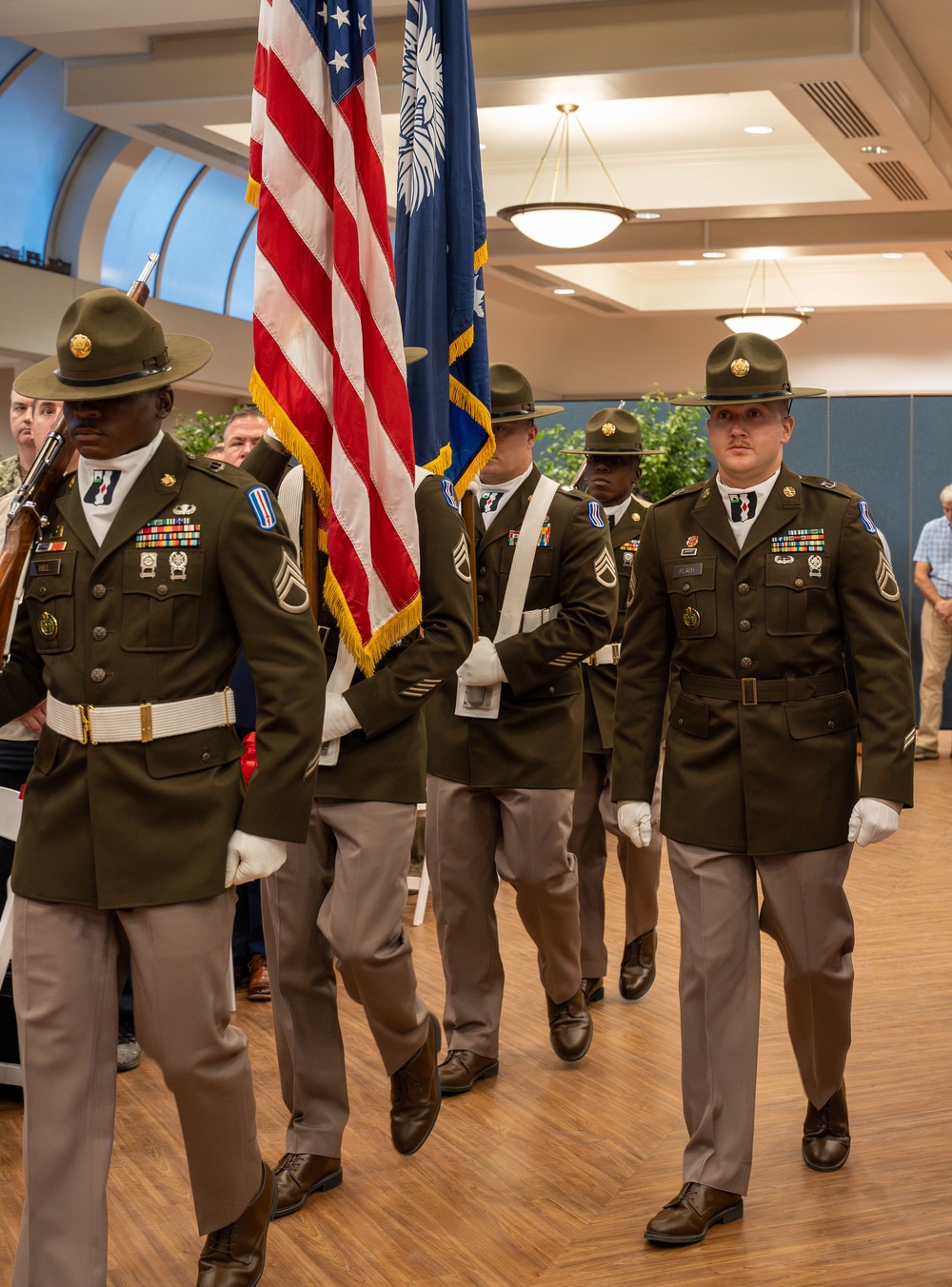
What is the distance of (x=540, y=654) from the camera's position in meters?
3.73

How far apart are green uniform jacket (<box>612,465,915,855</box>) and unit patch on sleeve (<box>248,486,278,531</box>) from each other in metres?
1.02

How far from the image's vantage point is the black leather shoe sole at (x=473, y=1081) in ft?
12.1

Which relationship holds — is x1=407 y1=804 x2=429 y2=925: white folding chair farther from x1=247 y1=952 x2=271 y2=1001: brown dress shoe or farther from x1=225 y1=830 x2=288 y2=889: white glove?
x1=225 y1=830 x2=288 y2=889: white glove

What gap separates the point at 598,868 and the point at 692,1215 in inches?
69.6

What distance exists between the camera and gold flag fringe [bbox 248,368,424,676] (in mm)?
2992

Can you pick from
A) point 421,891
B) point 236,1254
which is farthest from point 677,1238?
point 421,891

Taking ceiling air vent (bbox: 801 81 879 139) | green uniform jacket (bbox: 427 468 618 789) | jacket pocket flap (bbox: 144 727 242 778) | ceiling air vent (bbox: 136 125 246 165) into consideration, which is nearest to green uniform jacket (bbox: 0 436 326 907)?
jacket pocket flap (bbox: 144 727 242 778)

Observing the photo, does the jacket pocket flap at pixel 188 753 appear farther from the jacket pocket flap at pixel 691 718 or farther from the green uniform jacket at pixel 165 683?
the jacket pocket flap at pixel 691 718

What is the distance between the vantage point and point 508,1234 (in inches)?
115

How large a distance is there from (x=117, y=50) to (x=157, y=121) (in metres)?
0.52

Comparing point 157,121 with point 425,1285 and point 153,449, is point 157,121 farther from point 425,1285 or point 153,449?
point 425,1285

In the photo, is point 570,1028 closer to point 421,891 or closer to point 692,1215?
point 692,1215

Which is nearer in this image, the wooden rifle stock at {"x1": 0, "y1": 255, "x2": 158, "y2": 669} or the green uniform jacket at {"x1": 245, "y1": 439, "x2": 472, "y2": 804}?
the wooden rifle stock at {"x1": 0, "y1": 255, "x2": 158, "y2": 669}

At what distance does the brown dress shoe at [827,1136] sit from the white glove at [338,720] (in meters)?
1.38
